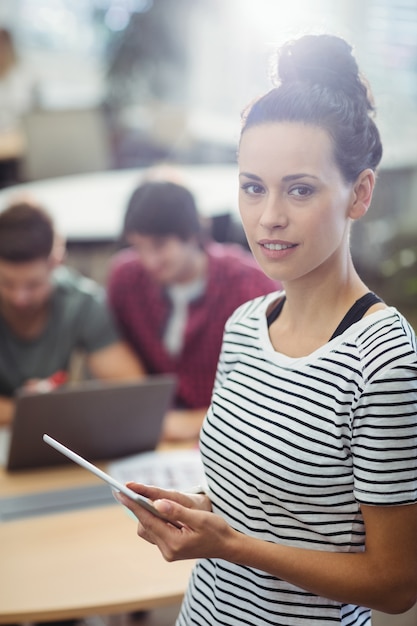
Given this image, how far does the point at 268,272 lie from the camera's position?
0.96m

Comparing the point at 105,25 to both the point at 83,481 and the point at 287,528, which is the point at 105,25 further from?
the point at 287,528

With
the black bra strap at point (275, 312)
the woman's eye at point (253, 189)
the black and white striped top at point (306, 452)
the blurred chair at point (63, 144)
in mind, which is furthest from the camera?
the blurred chair at point (63, 144)

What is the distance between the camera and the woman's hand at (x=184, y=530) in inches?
34.2

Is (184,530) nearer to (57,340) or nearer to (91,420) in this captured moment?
(91,420)

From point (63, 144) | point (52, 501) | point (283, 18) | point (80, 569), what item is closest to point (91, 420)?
point (52, 501)

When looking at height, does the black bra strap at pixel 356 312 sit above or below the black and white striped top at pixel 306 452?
above

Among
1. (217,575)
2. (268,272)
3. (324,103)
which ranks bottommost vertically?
(217,575)

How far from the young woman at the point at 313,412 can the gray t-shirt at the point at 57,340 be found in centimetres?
125

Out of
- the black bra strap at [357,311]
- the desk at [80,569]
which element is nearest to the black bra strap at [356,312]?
the black bra strap at [357,311]

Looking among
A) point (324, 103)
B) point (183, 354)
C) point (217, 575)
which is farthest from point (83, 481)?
point (324, 103)

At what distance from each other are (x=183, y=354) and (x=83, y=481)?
0.61 meters

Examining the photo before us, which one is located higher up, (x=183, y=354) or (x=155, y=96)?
(x=155, y=96)

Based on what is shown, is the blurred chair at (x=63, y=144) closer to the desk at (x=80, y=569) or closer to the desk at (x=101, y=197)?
Answer: the desk at (x=101, y=197)

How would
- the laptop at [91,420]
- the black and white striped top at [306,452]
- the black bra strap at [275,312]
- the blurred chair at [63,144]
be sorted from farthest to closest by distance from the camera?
the blurred chair at [63,144]
the laptop at [91,420]
the black bra strap at [275,312]
the black and white striped top at [306,452]
